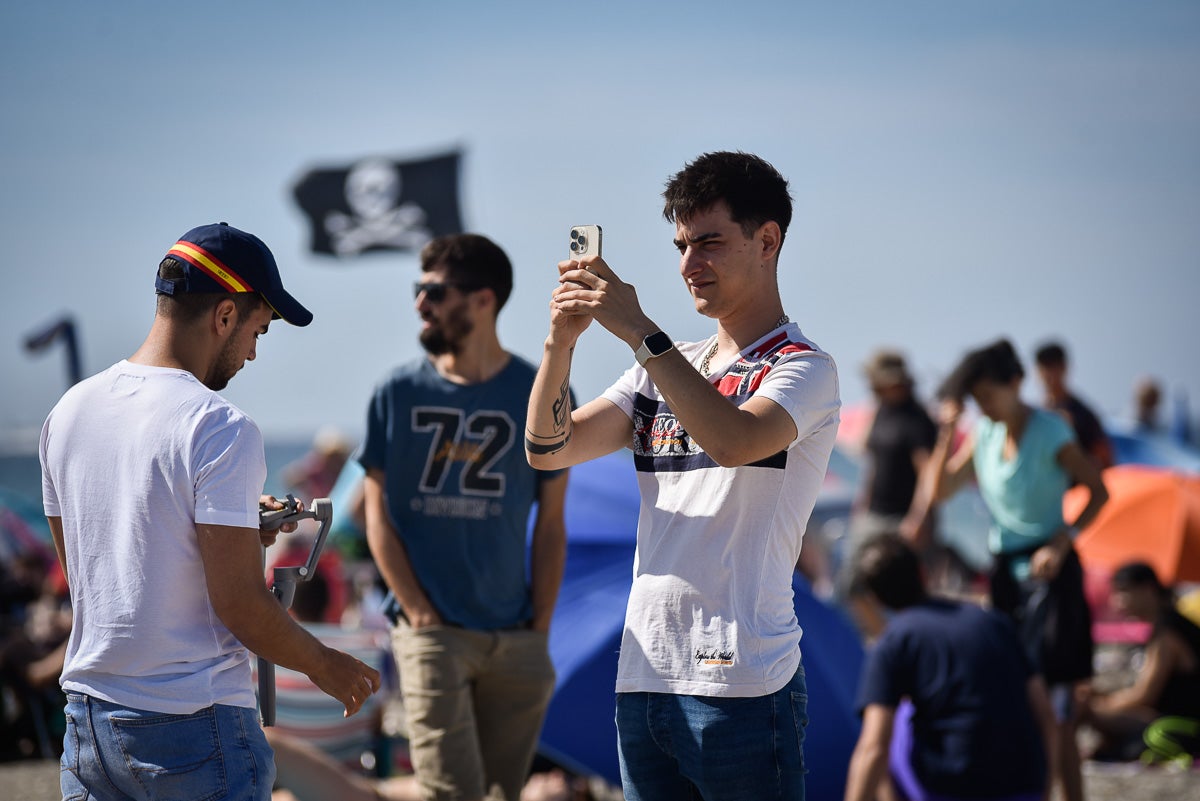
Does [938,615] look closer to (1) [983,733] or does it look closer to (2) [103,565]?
(1) [983,733]

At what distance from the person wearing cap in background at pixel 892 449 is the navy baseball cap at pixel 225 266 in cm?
697

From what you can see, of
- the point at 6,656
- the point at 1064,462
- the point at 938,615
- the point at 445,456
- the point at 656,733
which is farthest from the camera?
the point at 6,656

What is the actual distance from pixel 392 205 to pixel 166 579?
13303 millimetres

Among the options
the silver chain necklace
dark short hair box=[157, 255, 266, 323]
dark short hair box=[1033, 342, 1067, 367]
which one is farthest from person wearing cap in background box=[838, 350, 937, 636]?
dark short hair box=[157, 255, 266, 323]

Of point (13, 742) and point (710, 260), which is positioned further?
point (13, 742)

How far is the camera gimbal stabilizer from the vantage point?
302 centimetres

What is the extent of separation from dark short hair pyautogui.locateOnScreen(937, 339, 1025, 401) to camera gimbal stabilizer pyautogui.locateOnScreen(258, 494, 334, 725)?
3.72 meters

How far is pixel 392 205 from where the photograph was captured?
15.6 metres

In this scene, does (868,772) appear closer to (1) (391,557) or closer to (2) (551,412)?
(1) (391,557)

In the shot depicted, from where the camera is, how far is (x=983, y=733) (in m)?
4.70

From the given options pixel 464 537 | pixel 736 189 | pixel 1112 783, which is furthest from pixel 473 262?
pixel 1112 783

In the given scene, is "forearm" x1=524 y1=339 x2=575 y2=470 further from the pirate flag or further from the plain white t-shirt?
the pirate flag

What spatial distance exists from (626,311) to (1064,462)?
3758 mm

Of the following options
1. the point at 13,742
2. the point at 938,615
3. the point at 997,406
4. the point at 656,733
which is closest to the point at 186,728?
the point at 656,733
